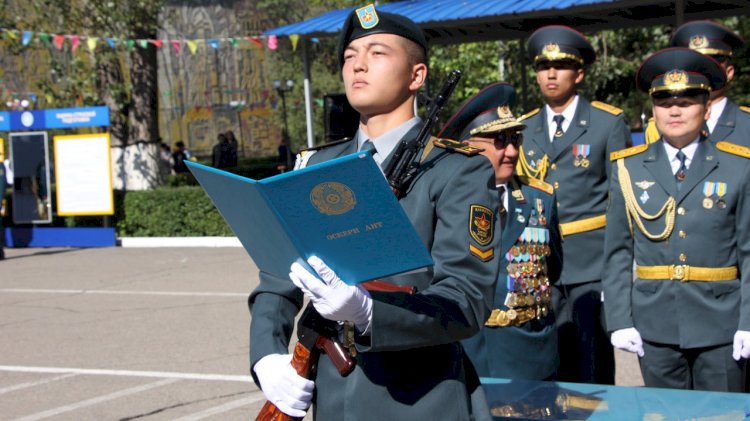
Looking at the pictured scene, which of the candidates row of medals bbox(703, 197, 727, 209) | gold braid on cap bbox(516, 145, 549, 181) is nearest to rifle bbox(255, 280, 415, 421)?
row of medals bbox(703, 197, 727, 209)

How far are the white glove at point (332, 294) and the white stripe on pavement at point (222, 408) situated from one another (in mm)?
4441

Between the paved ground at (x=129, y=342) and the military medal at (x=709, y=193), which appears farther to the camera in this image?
the paved ground at (x=129, y=342)

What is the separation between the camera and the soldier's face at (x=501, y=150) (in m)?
4.77

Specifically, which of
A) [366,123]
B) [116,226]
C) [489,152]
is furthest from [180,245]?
[366,123]

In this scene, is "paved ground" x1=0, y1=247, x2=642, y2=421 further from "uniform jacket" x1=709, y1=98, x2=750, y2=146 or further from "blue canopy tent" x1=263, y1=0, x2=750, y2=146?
"blue canopy tent" x1=263, y1=0, x2=750, y2=146

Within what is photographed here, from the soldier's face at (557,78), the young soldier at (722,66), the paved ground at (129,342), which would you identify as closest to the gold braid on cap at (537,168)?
the soldier's face at (557,78)

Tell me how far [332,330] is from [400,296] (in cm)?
27

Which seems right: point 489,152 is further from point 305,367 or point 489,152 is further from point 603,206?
point 305,367

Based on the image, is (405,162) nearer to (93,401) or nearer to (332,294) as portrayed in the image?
(332,294)

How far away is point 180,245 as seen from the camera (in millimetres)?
18141

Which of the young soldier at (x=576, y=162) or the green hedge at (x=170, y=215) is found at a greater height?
the young soldier at (x=576, y=162)

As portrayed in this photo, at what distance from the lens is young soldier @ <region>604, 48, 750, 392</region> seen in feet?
14.5

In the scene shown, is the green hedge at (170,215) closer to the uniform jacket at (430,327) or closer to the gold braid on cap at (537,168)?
the gold braid on cap at (537,168)

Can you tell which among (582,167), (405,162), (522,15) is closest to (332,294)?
(405,162)
